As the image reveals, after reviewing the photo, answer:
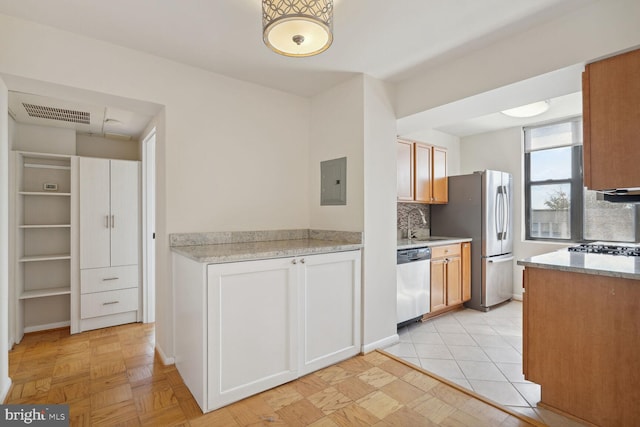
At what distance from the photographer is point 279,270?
214 centimetres

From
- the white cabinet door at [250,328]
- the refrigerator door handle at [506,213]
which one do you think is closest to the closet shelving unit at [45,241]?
the white cabinet door at [250,328]

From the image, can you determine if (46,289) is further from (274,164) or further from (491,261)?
(491,261)

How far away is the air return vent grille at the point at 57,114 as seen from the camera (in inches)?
110

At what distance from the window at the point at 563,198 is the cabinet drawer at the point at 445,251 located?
4.51ft

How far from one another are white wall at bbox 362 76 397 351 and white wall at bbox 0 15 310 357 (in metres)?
0.77

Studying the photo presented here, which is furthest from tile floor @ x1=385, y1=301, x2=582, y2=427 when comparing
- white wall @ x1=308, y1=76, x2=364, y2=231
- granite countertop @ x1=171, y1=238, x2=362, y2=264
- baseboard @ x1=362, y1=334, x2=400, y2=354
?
white wall @ x1=308, y1=76, x2=364, y2=231

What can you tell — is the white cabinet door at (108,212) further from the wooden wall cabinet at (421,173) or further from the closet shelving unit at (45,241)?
the wooden wall cabinet at (421,173)

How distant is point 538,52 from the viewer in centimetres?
200

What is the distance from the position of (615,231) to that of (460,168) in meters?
2.05

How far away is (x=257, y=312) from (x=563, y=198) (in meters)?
4.14

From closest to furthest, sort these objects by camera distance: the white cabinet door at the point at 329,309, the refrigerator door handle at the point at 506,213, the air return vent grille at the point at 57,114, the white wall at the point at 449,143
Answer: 1. the white cabinet door at the point at 329,309
2. the air return vent grille at the point at 57,114
3. the refrigerator door handle at the point at 506,213
4. the white wall at the point at 449,143

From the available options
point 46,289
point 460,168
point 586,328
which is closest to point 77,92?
point 46,289

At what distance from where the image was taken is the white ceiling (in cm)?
181

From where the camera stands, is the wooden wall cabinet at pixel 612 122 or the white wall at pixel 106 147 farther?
the white wall at pixel 106 147
